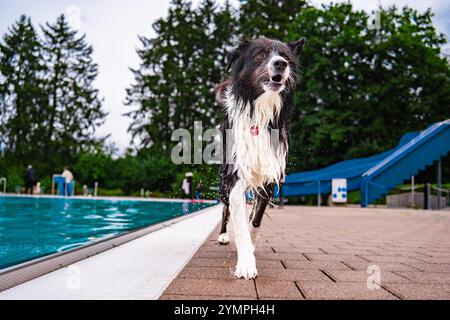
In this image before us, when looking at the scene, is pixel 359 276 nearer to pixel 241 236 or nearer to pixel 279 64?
pixel 241 236

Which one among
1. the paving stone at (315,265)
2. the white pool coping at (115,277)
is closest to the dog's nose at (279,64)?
the paving stone at (315,265)

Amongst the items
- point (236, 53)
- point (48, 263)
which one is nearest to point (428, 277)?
point (236, 53)

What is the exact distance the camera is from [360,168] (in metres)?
17.3

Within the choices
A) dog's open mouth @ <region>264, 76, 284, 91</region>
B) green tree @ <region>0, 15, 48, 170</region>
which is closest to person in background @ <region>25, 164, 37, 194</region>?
green tree @ <region>0, 15, 48, 170</region>

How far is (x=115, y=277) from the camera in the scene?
8.31 feet

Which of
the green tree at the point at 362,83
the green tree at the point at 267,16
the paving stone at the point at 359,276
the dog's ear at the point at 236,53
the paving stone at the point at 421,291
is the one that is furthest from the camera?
the green tree at the point at 267,16

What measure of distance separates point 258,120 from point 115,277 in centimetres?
157

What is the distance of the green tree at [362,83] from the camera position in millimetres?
23562

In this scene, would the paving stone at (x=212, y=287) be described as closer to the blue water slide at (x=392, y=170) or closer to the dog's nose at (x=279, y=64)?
the dog's nose at (x=279, y=64)

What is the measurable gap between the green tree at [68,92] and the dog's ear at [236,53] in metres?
32.1

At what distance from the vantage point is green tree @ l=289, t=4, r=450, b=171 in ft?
77.3

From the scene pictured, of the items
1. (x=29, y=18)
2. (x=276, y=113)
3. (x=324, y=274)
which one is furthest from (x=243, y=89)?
(x=29, y=18)

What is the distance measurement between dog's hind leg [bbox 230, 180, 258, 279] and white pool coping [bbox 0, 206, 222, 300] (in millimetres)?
440

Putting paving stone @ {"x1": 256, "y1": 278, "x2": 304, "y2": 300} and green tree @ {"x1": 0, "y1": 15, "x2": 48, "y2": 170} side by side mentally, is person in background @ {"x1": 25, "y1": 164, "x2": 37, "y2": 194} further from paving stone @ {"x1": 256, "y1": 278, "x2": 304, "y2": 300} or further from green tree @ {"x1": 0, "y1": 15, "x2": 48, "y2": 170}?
paving stone @ {"x1": 256, "y1": 278, "x2": 304, "y2": 300}
